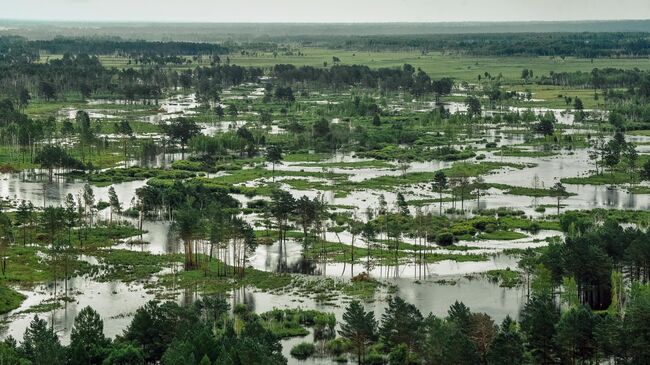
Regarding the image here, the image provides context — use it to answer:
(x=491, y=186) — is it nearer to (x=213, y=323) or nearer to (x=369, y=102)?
(x=213, y=323)

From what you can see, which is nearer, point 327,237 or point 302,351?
point 302,351

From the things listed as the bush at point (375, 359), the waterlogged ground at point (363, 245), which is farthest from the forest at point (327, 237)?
the waterlogged ground at point (363, 245)

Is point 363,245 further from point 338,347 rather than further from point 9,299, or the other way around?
point 9,299

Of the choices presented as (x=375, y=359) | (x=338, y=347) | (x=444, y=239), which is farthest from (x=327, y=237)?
(x=375, y=359)

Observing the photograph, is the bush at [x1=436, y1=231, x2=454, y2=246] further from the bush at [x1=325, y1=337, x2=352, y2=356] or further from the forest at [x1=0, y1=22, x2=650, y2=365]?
the bush at [x1=325, y1=337, x2=352, y2=356]

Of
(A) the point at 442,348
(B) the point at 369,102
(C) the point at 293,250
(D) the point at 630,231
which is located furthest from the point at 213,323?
(B) the point at 369,102

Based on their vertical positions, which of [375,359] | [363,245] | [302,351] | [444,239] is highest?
[444,239]

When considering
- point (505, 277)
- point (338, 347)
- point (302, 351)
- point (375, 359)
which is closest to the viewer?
point (375, 359)

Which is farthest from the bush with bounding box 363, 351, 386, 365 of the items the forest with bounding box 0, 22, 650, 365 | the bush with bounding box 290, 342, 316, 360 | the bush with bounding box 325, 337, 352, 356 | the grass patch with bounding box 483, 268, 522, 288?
the grass patch with bounding box 483, 268, 522, 288
